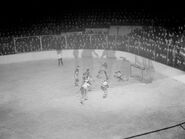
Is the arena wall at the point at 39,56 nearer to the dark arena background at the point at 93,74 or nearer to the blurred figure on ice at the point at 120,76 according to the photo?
the dark arena background at the point at 93,74

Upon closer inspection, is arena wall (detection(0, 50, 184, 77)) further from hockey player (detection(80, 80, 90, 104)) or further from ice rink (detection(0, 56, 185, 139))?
hockey player (detection(80, 80, 90, 104))

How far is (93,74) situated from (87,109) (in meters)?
5.46

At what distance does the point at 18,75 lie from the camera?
1775 cm

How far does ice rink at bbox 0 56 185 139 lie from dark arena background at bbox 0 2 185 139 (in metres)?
0.04

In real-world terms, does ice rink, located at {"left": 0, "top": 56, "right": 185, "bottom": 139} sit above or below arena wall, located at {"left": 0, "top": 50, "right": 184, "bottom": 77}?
below

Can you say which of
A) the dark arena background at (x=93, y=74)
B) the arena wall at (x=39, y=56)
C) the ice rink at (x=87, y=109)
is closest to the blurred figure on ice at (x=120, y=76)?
the dark arena background at (x=93, y=74)

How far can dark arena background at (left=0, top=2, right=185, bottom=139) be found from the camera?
10336mm

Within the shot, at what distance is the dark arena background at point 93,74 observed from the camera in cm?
1034

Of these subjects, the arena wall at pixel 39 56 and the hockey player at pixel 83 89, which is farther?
the arena wall at pixel 39 56

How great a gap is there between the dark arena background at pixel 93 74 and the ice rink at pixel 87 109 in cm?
4

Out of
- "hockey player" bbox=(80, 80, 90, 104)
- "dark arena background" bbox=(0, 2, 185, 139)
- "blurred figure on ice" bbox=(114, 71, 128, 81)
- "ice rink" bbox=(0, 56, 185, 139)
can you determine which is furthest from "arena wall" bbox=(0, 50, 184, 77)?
"hockey player" bbox=(80, 80, 90, 104)

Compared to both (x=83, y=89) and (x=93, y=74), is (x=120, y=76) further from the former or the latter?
(x=83, y=89)

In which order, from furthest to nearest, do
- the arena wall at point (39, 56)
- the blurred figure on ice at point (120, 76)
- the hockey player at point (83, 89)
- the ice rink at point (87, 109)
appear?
1. the arena wall at point (39, 56)
2. the blurred figure on ice at point (120, 76)
3. the hockey player at point (83, 89)
4. the ice rink at point (87, 109)

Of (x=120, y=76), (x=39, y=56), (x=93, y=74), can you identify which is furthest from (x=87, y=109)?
(x=39, y=56)
